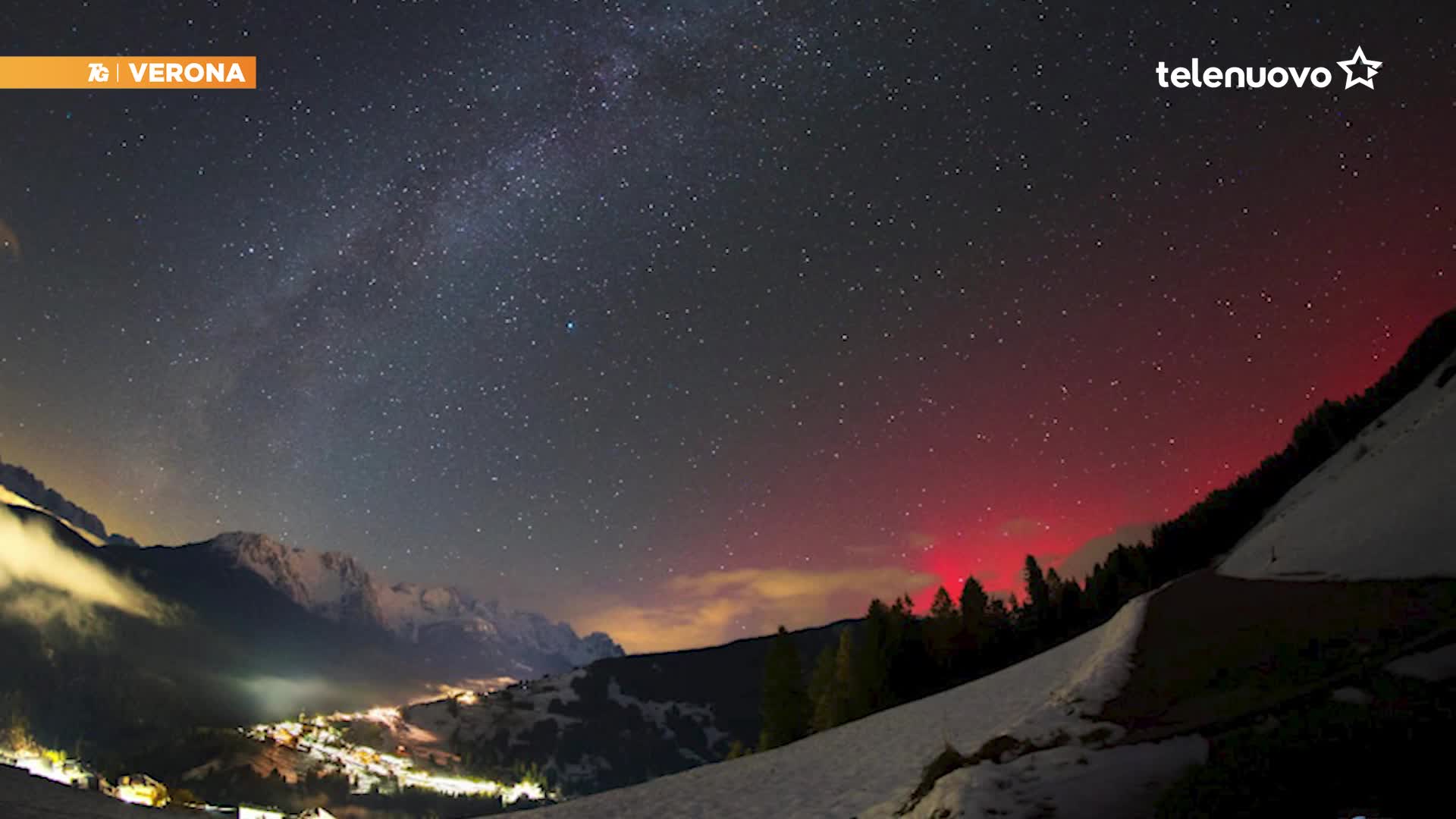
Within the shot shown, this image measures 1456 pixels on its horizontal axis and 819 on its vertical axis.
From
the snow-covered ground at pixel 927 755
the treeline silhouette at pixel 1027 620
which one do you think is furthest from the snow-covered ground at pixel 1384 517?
the treeline silhouette at pixel 1027 620

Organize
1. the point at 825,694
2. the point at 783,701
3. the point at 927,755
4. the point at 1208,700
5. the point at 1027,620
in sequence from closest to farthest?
the point at 1208,700, the point at 927,755, the point at 825,694, the point at 783,701, the point at 1027,620

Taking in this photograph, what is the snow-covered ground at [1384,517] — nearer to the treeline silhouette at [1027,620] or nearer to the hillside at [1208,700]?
the hillside at [1208,700]

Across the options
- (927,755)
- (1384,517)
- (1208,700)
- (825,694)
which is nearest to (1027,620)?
(825,694)

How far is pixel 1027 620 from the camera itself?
69312mm

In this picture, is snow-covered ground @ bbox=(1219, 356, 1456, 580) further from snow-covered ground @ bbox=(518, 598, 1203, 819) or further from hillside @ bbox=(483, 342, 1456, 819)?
snow-covered ground @ bbox=(518, 598, 1203, 819)

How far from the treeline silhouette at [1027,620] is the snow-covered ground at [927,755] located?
72.9 ft

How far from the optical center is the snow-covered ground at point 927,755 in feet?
40.3

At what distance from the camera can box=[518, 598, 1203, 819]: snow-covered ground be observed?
12.3 meters

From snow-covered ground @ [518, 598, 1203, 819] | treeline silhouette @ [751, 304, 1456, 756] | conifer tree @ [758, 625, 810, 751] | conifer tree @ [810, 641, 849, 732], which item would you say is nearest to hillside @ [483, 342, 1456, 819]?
snow-covered ground @ [518, 598, 1203, 819]

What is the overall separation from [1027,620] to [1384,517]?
4515 centimetres

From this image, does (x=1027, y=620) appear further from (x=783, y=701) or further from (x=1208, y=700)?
(x=1208, y=700)

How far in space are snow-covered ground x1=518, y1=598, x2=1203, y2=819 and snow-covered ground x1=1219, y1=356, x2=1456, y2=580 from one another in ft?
21.0

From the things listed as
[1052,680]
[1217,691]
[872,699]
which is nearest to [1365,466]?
[1052,680]

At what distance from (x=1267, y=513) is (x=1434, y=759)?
52.8 meters
